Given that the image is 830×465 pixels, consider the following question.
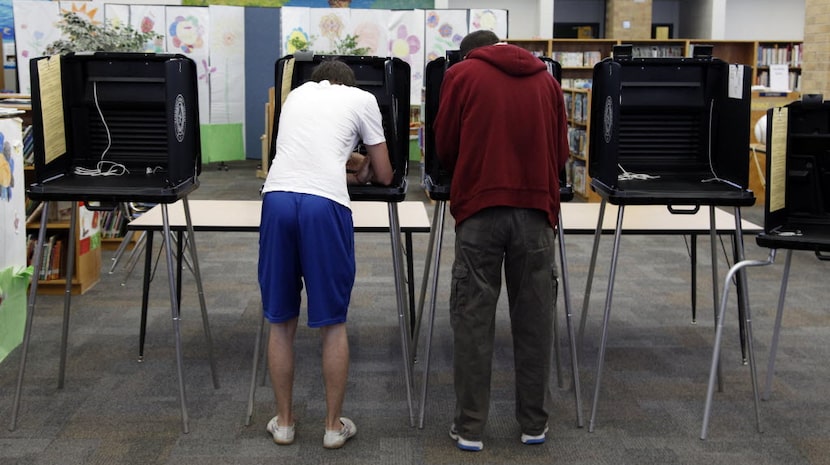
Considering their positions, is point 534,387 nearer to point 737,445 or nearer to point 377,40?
point 737,445

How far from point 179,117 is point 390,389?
1.31 m

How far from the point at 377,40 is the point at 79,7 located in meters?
3.69

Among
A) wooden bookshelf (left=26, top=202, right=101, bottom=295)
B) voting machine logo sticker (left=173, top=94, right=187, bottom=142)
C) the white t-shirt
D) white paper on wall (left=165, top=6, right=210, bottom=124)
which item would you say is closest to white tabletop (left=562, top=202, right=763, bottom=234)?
the white t-shirt

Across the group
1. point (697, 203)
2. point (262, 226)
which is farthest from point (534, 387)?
point (262, 226)

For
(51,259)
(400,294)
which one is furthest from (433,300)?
(51,259)

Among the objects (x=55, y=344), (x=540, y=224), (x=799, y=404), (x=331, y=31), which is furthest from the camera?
(x=331, y=31)

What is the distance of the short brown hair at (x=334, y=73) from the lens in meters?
2.87

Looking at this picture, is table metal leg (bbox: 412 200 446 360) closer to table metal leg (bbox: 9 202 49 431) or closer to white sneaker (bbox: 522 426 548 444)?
white sneaker (bbox: 522 426 548 444)

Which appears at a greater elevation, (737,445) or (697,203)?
(697,203)

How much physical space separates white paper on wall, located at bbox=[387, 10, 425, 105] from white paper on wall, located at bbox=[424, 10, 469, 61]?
9 centimetres

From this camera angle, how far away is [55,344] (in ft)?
13.2

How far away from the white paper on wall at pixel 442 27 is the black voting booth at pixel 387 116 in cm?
780

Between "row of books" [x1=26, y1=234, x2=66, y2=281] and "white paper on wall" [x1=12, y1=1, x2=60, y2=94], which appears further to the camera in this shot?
"white paper on wall" [x1=12, y1=1, x2=60, y2=94]

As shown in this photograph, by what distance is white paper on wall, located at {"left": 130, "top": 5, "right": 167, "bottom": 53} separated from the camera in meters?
10.7
